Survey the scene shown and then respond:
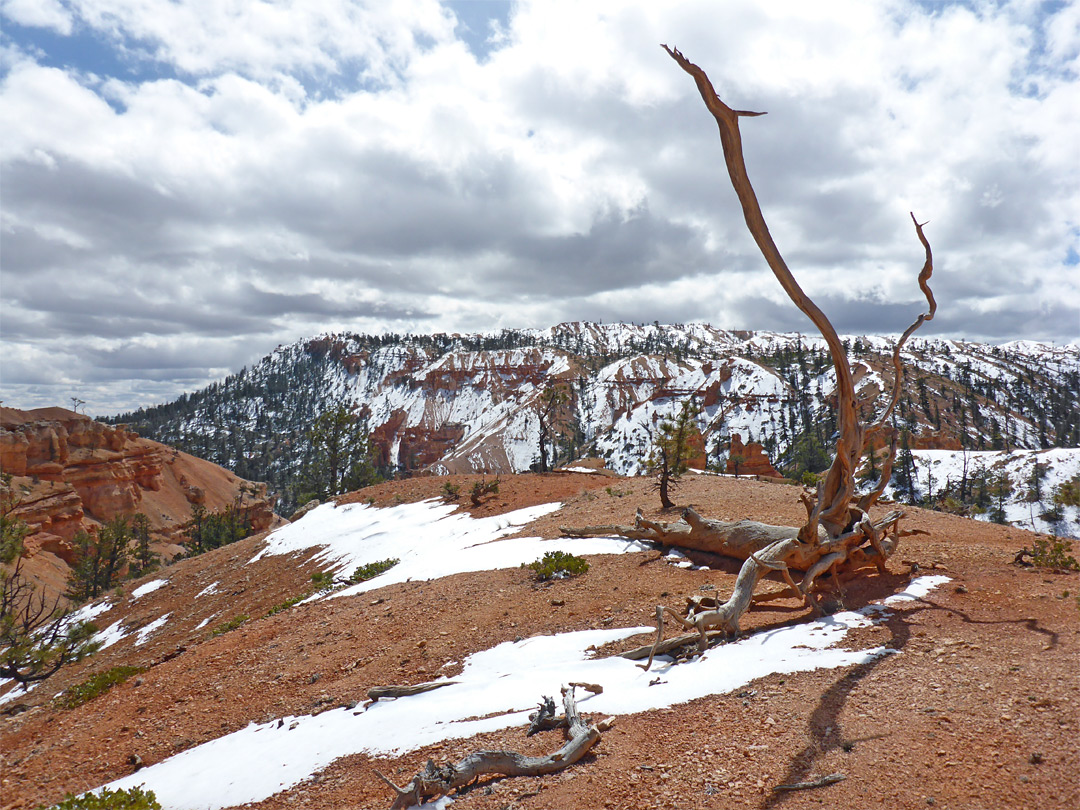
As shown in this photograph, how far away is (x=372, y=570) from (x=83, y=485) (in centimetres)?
6760

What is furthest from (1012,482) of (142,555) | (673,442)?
(142,555)

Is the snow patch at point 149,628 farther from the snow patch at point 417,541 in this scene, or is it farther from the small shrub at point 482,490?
the small shrub at point 482,490

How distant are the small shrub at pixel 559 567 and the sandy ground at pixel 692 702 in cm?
41

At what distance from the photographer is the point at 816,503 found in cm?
779

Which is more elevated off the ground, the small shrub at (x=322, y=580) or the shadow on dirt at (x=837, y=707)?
the shadow on dirt at (x=837, y=707)

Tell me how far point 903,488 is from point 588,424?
8894cm

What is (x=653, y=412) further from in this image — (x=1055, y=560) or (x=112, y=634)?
(x=1055, y=560)

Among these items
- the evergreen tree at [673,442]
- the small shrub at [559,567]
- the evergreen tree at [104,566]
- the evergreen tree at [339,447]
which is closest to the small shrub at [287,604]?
the small shrub at [559,567]

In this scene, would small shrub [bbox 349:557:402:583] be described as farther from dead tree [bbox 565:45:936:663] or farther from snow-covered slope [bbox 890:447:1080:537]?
snow-covered slope [bbox 890:447:1080:537]

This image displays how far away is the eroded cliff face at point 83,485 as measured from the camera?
1879 inches

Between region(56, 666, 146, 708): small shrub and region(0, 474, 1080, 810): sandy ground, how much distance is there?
0.29m

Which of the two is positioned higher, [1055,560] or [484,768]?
[1055,560]

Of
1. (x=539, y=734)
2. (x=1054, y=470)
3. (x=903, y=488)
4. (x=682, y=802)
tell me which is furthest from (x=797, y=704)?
(x=1054, y=470)

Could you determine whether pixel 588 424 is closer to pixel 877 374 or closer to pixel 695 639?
pixel 877 374
